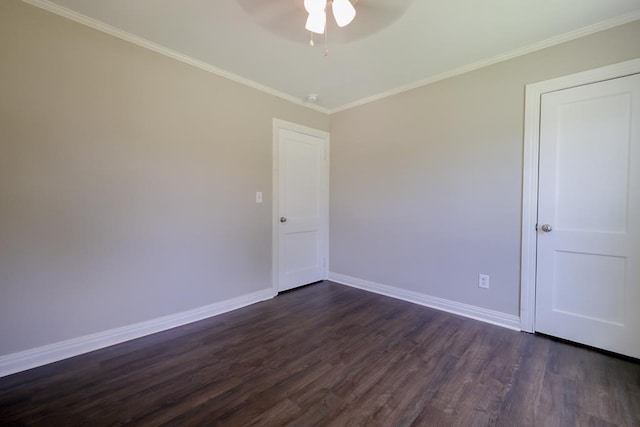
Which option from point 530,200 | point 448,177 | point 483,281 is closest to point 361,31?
point 448,177

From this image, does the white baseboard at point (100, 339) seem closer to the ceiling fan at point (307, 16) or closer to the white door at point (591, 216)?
the ceiling fan at point (307, 16)

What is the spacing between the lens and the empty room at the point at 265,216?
5.58ft

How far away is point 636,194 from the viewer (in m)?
1.93

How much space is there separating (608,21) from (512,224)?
1.60 metres

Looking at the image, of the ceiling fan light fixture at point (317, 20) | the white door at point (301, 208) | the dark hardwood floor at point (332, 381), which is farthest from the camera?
the white door at point (301, 208)

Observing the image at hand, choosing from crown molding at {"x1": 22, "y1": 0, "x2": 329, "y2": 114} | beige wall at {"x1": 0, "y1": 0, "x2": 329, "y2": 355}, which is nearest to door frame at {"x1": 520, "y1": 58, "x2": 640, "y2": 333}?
crown molding at {"x1": 22, "y1": 0, "x2": 329, "y2": 114}

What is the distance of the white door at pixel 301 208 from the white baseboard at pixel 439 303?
1.79ft

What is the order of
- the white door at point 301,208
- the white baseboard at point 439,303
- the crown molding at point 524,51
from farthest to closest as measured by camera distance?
the white door at point 301,208, the white baseboard at point 439,303, the crown molding at point 524,51

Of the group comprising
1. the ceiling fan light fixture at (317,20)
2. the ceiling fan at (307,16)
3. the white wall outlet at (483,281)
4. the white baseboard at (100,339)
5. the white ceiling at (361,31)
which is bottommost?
the white baseboard at (100,339)

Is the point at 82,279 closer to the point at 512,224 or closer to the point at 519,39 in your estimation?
the point at 512,224

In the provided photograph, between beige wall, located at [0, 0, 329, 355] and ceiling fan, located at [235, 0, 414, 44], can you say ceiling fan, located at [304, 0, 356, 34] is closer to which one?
ceiling fan, located at [235, 0, 414, 44]

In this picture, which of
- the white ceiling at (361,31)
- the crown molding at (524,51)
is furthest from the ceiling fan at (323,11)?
the crown molding at (524,51)

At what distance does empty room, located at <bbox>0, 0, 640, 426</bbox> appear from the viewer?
66.9 inches

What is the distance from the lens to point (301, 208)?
142 inches
